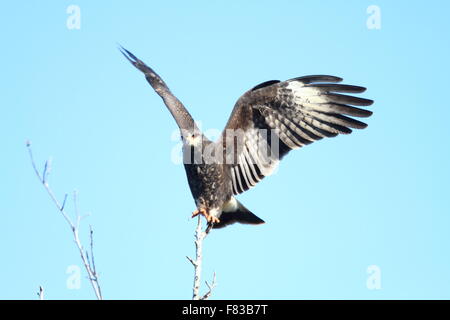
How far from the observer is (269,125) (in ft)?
27.9

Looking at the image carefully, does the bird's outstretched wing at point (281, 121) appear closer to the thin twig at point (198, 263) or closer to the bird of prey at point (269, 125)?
the bird of prey at point (269, 125)

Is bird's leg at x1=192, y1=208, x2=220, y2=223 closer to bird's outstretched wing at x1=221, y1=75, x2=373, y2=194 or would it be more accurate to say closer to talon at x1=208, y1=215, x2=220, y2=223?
talon at x1=208, y1=215, x2=220, y2=223

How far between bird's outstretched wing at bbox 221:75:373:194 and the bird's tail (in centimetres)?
21

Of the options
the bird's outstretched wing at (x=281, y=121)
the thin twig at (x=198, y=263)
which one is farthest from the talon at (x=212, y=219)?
the thin twig at (x=198, y=263)

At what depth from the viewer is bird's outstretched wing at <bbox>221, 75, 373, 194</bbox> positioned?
8.34 metres

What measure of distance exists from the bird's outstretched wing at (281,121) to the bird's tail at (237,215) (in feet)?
0.68

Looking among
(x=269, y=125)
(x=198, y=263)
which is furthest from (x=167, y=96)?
(x=198, y=263)

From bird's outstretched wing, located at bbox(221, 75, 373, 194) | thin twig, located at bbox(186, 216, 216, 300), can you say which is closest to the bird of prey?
bird's outstretched wing, located at bbox(221, 75, 373, 194)

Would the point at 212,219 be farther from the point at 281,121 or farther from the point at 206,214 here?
the point at 281,121
